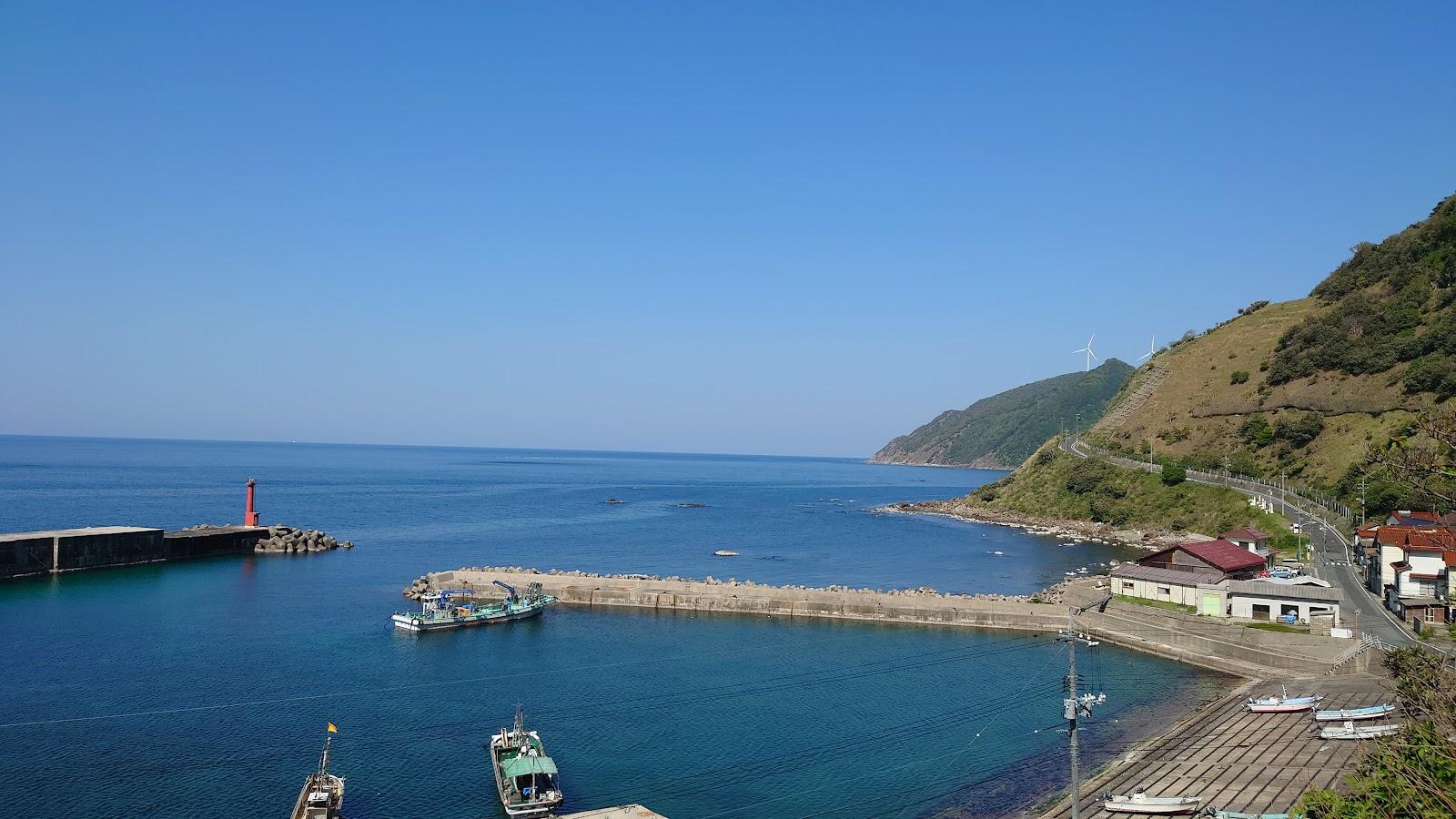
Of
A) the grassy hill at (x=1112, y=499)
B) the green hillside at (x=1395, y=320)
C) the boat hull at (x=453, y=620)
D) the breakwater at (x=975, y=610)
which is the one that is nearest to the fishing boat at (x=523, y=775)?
the boat hull at (x=453, y=620)

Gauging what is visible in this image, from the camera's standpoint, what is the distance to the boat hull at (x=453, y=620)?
2108 inches

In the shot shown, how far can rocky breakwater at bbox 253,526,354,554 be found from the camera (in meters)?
87.6

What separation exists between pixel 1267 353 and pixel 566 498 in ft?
389

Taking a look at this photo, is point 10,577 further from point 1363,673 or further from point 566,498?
point 566,498

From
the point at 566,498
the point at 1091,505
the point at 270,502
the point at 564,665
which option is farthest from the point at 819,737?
the point at 566,498

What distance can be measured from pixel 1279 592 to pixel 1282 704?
48.7 ft

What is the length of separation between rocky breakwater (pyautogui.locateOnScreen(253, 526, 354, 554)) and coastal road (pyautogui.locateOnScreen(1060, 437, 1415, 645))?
274ft

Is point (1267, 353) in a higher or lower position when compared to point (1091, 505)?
higher

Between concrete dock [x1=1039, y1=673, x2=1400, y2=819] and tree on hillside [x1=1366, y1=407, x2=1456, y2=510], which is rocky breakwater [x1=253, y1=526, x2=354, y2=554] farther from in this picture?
tree on hillside [x1=1366, y1=407, x2=1456, y2=510]

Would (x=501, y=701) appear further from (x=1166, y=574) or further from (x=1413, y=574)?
(x=1413, y=574)

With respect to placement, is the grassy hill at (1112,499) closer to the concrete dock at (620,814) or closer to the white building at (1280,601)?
the white building at (1280,601)

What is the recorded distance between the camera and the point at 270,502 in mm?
140750

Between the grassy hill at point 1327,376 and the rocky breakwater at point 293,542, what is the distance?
93783 mm

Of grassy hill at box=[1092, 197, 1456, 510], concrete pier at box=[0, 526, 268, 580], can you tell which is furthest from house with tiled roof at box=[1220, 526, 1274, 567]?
concrete pier at box=[0, 526, 268, 580]
